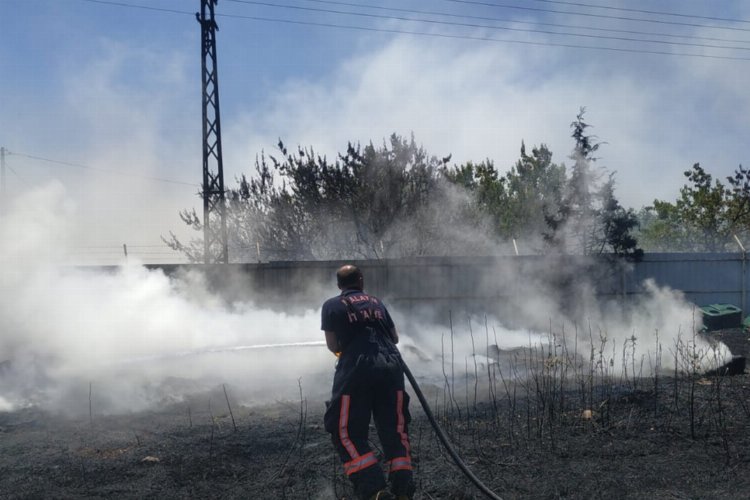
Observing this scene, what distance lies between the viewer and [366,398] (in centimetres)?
462

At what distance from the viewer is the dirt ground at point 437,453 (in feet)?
16.2

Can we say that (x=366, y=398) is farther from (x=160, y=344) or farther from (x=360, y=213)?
(x=360, y=213)

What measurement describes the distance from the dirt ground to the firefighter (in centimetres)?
66

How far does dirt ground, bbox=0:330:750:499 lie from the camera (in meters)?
4.95

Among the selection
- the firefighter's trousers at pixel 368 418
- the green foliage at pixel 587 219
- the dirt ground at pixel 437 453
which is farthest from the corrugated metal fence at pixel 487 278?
the firefighter's trousers at pixel 368 418

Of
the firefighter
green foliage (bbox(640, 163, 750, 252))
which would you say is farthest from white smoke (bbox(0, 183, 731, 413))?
green foliage (bbox(640, 163, 750, 252))

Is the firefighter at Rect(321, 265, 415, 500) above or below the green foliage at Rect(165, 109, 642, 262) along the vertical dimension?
below

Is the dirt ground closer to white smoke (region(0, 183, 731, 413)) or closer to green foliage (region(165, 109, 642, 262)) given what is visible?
white smoke (region(0, 183, 731, 413))

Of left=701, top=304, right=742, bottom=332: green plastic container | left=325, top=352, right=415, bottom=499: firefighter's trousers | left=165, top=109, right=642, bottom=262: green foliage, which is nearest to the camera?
left=325, top=352, right=415, bottom=499: firefighter's trousers

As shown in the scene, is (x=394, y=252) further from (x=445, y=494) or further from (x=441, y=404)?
(x=445, y=494)

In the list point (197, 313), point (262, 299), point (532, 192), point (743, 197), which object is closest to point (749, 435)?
point (197, 313)

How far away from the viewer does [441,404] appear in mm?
8328

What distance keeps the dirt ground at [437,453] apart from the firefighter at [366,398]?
25.9 inches

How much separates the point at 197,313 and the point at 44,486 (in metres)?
8.03
